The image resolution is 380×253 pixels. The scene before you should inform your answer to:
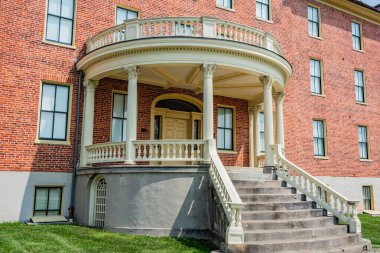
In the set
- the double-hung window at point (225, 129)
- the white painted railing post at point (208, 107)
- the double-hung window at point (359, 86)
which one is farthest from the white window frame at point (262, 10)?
the white painted railing post at point (208, 107)

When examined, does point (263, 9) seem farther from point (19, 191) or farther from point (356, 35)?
point (19, 191)

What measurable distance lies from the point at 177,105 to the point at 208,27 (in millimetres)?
4835

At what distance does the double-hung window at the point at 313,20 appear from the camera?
20.1 m

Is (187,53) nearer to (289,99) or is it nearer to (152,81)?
(152,81)

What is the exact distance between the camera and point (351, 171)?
19.8 m

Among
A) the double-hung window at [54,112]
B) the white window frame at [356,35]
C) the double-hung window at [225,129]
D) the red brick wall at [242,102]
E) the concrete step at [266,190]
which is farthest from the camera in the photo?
the white window frame at [356,35]

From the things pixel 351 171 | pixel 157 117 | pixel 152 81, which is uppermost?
pixel 152 81

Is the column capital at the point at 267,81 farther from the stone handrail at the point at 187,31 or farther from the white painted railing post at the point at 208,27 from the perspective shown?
the white painted railing post at the point at 208,27

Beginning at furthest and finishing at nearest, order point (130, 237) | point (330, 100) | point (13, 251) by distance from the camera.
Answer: point (330, 100) < point (130, 237) < point (13, 251)

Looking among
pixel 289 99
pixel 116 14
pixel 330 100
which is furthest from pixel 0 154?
pixel 330 100

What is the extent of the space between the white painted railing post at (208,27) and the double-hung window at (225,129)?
5.41 metres

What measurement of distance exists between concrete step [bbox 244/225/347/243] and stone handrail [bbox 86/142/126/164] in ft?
15.3

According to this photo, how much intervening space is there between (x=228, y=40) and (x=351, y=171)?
42.0ft

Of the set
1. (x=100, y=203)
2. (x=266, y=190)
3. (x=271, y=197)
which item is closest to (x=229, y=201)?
(x=271, y=197)
